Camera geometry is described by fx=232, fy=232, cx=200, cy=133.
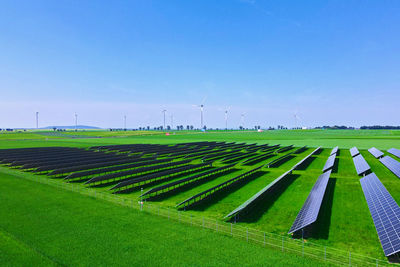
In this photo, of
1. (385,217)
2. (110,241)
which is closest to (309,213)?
(385,217)

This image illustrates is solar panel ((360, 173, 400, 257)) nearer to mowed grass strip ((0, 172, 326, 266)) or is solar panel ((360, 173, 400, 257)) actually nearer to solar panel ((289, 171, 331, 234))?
solar panel ((289, 171, 331, 234))

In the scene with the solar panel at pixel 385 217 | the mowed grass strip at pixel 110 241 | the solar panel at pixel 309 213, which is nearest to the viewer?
the mowed grass strip at pixel 110 241

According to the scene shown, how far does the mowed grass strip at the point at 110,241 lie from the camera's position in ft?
54.3

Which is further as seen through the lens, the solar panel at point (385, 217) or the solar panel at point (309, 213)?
the solar panel at point (309, 213)

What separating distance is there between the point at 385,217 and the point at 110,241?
24348 mm

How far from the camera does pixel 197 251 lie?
17922 mm

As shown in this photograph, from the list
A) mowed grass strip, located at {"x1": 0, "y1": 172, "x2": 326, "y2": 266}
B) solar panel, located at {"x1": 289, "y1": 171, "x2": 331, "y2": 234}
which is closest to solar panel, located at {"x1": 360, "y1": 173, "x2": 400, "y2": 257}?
solar panel, located at {"x1": 289, "y1": 171, "x2": 331, "y2": 234}

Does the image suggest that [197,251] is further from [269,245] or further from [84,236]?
[84,236]

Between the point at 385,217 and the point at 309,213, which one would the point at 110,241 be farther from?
the point at 385,217

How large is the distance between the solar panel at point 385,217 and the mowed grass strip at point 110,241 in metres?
5.56

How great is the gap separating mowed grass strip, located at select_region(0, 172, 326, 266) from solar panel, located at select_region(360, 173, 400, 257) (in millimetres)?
5564

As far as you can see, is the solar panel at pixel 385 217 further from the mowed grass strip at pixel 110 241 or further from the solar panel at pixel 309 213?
the mowed grass strip at pixel 110 241

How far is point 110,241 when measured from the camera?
1925cm

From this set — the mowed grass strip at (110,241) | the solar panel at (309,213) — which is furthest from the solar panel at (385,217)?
the mowed grass strip at (110,241)
